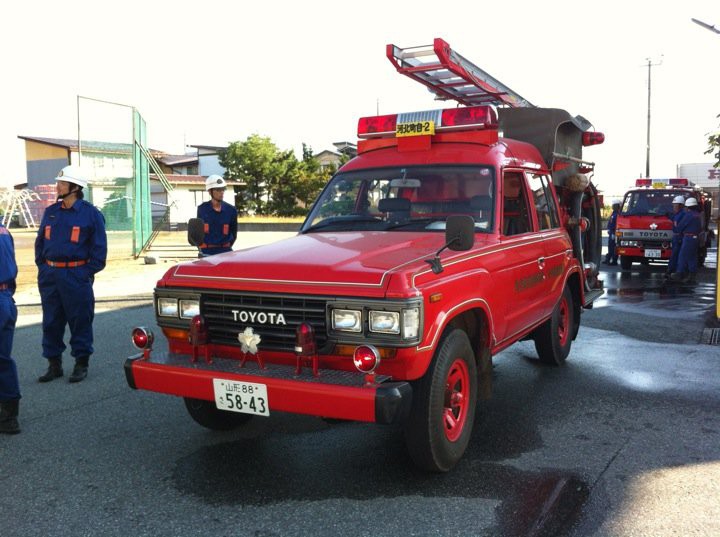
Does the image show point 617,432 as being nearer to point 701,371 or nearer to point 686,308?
point 701,371

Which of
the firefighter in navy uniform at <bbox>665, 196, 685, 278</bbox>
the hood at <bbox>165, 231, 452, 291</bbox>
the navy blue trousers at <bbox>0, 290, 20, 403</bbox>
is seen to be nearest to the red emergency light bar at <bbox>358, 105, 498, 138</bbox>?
the hood at <bbox>165, 231, 452, 291</bbox>

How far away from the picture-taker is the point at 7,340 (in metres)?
4.72

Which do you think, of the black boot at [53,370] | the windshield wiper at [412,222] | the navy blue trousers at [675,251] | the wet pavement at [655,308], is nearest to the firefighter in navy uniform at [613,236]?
the wet pavement at [655,308]

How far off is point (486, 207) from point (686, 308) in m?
7.17

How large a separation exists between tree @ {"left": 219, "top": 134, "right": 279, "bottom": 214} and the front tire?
45589mm

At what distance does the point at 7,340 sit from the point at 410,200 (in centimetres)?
304

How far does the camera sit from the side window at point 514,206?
16.5 ft

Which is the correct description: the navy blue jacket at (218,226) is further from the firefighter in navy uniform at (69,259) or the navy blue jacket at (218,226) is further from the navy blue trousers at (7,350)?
the navy blue trousers at (7,350)

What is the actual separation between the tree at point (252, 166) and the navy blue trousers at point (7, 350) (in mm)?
44543

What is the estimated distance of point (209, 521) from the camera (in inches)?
134

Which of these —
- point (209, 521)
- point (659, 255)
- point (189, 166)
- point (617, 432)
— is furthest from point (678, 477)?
point (189, 166)

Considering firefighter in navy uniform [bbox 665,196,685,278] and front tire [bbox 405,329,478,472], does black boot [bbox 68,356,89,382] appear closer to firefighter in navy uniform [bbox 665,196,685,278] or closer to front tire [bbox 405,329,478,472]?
front tire [bbox 405,329,478,472]

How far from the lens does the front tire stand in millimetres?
3691

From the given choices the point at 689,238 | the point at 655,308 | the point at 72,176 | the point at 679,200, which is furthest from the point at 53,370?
the point at 679,200
